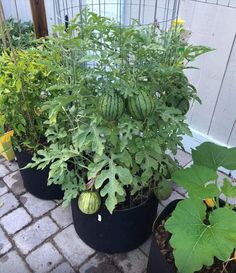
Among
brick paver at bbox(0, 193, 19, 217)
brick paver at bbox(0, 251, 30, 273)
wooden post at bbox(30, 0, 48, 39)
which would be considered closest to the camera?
brick paver at bbox(0, 251, 30, 273)

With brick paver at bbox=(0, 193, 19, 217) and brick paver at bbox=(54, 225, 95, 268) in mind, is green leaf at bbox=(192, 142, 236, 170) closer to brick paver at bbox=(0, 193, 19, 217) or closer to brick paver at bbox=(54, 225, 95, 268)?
brick paver at bbox=(54, 225, 95, 268)

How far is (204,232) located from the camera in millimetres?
1255

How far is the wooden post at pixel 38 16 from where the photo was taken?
9.14 feet

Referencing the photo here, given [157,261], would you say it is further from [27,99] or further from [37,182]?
[27,99]

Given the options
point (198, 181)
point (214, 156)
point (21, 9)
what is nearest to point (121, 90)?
point (198, 181)

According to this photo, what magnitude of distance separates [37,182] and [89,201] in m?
0.77

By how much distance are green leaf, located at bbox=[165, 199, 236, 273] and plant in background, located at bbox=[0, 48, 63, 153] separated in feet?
3.48

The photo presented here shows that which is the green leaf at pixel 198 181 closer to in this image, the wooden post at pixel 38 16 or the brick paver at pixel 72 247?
the brick paver at pixel 72 247

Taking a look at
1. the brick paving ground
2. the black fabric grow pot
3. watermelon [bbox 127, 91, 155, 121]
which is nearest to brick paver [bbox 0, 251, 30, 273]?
the brick paving ground

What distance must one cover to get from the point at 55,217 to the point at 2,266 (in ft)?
1.52

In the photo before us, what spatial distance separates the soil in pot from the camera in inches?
56.5

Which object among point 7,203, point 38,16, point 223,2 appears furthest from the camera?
point 38,16

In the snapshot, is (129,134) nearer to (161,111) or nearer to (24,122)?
(161,111)

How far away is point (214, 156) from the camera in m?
1.63
